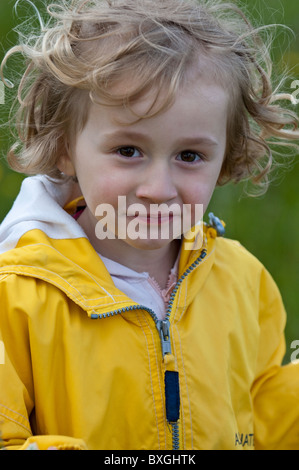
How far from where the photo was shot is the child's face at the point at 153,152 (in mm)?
1434

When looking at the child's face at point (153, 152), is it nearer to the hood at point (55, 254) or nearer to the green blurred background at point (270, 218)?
the hood at point (55, 254)

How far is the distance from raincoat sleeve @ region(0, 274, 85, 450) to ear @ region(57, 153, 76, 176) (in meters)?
0.33

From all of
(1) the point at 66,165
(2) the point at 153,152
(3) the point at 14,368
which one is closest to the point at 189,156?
(2) the point at 153,152

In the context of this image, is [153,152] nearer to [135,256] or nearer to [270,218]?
[135,256]

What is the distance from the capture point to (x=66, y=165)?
1.67 m

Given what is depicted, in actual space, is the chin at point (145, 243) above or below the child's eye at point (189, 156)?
below

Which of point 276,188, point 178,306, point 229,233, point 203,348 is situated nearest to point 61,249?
Result: point 178,306

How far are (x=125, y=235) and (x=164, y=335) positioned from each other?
23 cm

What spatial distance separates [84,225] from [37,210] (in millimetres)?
156

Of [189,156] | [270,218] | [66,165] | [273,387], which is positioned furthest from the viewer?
[270,218]

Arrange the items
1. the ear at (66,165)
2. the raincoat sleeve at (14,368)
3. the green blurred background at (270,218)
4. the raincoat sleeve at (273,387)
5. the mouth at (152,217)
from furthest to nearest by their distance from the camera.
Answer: the green blurred background at (270,218), the raincoat sleeve at (273,387), the ear at (66,165), the mouth at (152,217), the raincoat sleeve at (14,368)

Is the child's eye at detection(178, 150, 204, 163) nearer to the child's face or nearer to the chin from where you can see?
the child's face

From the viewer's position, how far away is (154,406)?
1.53 metres

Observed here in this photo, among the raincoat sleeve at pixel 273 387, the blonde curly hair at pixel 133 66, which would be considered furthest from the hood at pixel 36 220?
the raincoat sleeve at pixel 273 387
